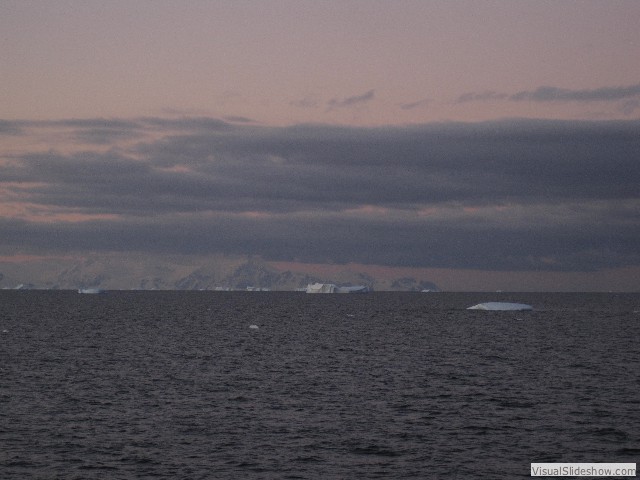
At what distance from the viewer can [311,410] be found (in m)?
52.1

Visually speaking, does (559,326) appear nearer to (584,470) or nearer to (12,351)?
(12,351)

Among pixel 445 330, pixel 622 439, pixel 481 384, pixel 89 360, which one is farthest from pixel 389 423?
pixel 445 330

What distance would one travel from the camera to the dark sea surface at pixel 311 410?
38.4m

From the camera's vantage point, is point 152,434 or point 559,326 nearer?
point 152,434

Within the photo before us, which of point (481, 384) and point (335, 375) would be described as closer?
point (481, 384)

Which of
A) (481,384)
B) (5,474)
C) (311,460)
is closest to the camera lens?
(5,474)

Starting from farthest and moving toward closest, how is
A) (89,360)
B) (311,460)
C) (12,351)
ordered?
(12,351)
(89,360)
(311,460)

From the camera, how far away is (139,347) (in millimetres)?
98875

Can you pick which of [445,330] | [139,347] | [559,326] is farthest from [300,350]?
[559,326]

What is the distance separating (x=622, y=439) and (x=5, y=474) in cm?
3238

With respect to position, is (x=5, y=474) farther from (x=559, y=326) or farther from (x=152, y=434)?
(x=559, y=326)

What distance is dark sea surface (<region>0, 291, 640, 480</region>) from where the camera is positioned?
38375 millimetres

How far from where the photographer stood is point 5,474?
118 feet

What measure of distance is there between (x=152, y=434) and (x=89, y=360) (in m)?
40.4
